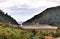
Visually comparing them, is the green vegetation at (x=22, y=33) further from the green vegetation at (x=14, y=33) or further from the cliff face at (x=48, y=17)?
the cliff face at (x=48, y=17)

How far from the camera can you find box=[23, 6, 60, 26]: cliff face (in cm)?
408

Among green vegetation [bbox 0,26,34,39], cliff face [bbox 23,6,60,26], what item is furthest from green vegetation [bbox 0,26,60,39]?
cliff face [bbox 23,6,60,26]

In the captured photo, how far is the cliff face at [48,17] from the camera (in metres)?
4.08

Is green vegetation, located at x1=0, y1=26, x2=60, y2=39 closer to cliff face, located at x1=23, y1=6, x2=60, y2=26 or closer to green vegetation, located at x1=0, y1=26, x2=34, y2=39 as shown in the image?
green vegetation, located at x1=0, y1=26, x2=34, y2=39

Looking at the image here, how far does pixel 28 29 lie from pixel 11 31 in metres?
0.44

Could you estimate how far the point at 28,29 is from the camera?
401 cm

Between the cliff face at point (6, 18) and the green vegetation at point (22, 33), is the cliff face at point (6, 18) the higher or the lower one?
the higher one

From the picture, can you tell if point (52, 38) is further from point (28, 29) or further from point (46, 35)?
point (28, 29)

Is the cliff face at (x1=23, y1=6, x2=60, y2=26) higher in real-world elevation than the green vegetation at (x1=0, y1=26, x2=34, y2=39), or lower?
higher

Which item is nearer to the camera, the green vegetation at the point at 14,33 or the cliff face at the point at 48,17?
the green vegetation at the point at 14,33

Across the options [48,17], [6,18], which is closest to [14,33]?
[6,18]

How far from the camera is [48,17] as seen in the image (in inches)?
162

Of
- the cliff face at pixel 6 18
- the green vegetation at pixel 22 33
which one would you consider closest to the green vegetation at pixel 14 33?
the green vegetation at pixel 22 33

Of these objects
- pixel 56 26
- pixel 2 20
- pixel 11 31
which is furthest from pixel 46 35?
pixel 2 20
